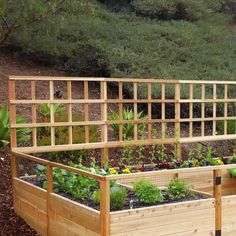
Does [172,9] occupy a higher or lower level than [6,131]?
higher

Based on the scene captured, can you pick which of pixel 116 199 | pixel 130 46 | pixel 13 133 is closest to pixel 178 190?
pixel 116 199

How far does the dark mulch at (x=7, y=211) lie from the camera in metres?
5.36

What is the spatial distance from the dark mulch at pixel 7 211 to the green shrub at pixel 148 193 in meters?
1.19

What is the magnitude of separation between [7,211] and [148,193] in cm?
171

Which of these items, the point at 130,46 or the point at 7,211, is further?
the point at 130,46

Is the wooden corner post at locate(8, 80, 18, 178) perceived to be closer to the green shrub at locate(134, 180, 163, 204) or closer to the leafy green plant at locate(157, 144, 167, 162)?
the green shrub at locate(134, 180, 163, 204)

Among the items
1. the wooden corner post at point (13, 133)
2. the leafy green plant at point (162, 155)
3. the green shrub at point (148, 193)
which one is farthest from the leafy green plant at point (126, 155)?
the green shrub at point (148, 193)

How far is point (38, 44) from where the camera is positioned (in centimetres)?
1129

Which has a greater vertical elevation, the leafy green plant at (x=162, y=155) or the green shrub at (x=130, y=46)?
the green shrub at (x=130, y=46)

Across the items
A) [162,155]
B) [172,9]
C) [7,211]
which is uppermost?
[172,9]

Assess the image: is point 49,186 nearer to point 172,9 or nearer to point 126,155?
point 126,155

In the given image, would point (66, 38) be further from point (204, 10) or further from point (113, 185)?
point (113, 185)

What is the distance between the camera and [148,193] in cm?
494

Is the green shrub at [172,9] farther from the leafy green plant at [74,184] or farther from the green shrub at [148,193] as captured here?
the green shrub at [148,193]
